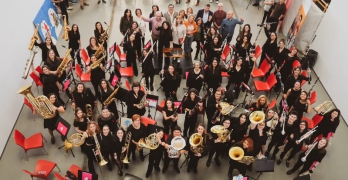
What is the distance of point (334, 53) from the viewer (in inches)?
329

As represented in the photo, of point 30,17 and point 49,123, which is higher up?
point 30,17

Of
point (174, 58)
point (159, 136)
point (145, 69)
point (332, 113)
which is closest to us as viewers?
point (159, 136)

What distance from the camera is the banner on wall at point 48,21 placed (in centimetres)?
913

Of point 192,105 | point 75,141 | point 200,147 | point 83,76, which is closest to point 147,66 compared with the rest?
point 83,76

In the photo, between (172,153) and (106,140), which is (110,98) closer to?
(106,140)

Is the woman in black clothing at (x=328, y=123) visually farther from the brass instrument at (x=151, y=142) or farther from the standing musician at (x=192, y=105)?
the brass instrument at (x=151, y=142)

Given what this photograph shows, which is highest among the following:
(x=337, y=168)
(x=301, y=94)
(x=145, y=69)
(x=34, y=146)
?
(x=301, y=94)

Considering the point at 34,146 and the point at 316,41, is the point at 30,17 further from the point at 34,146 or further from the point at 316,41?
the point at 316,41

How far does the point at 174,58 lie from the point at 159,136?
4070 mm

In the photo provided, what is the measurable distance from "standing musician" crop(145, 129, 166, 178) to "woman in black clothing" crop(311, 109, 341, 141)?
3.45 metres

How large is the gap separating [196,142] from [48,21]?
7337 mm

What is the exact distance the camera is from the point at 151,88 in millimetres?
8195

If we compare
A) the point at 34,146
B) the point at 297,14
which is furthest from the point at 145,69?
the point at 297,14

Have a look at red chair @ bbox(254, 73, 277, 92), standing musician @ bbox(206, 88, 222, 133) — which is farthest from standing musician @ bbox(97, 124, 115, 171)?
red chair @ bbox(254, 73, 277, 92)
